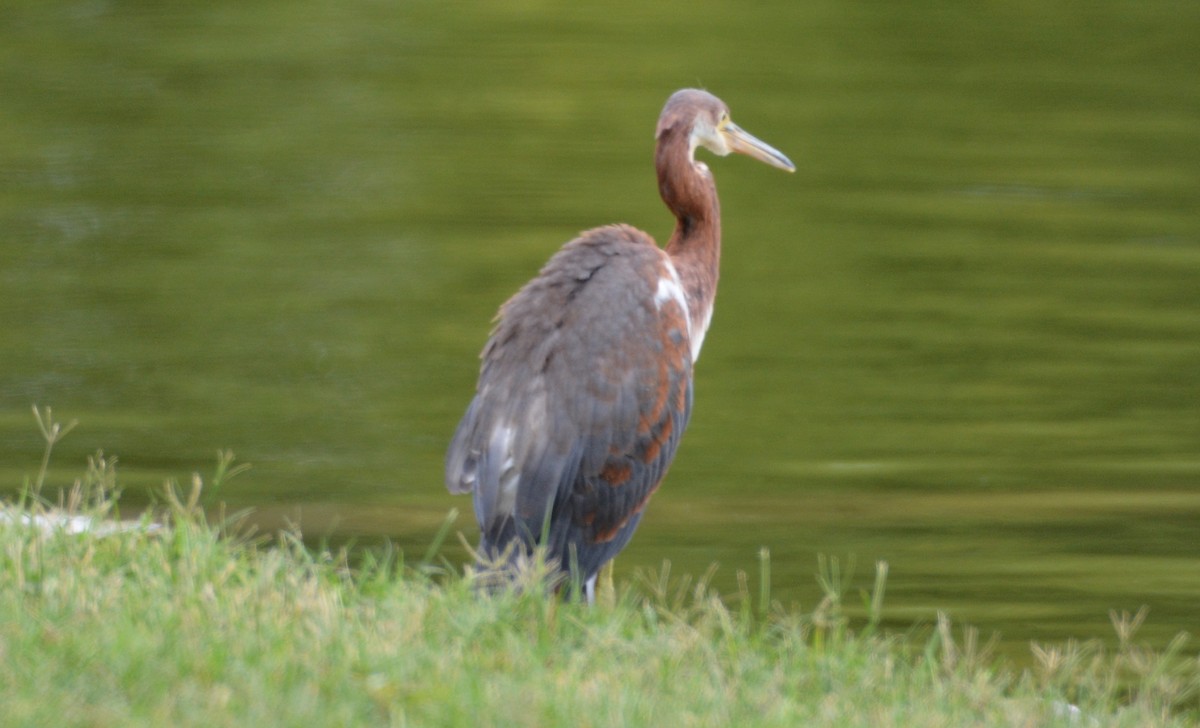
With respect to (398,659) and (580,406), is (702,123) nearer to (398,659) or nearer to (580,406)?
(580,406)

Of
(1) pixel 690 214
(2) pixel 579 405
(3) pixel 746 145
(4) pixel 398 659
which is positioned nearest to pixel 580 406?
(2) pixel 579 405

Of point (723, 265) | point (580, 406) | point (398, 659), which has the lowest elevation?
point (723, 265)

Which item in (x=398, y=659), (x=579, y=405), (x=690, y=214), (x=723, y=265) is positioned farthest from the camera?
(x=723, y=265)

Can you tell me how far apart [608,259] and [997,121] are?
1013 centimetres

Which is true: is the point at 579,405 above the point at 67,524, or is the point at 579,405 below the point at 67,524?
above

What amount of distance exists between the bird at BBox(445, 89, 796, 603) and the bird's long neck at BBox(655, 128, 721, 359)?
499 mm

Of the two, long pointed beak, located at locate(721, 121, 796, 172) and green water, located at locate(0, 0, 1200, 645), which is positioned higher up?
long pointed beak, located at locate(721, 121, 796, 172)

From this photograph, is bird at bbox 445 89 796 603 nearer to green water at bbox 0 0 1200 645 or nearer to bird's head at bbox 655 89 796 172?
bird's head at bbox 655 89 796 172

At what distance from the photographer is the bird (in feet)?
18.3

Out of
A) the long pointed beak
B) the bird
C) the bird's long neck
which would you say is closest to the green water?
the bird's long neck

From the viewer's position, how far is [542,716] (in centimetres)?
389

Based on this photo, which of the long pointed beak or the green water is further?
the green water

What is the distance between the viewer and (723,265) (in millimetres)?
11453

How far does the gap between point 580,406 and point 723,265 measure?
5856mm
